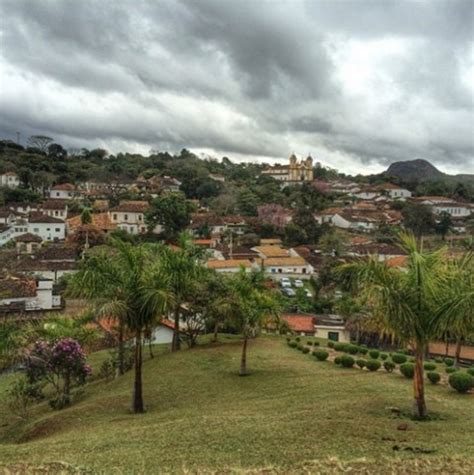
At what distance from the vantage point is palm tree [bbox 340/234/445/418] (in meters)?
9.07

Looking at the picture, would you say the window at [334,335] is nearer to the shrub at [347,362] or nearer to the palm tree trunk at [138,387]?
the shrub at [347,362]

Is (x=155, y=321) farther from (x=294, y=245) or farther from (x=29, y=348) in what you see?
(x=294, y=245)

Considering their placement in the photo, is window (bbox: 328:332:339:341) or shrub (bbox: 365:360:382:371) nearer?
shrub (bbox: 365:360:382:371)

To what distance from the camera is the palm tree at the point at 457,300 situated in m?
8.76

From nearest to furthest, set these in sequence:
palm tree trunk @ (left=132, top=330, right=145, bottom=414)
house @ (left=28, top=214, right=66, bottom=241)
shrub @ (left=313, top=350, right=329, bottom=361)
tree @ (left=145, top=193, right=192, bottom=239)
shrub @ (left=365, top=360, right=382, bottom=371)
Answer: palm tree trunk @ (left=132, top=330, right=145, bottom=414), shrub @ (left=365, top=360, right=382, bottom=371), shrub @ (left=313, top=350, right=329, bottom=361), house @ (left=28, top=214, right=66, bottom=241), tree @ (left=145, top=193, right=192, bottom=239)

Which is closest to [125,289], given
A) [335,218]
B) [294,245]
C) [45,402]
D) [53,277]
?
[45,402]

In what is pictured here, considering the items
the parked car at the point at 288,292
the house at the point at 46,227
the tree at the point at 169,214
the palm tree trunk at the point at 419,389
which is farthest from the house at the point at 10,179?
the palm tree trunk at the point at 419,389

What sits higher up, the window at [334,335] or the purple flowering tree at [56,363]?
the purple flowering tree at [56,363]

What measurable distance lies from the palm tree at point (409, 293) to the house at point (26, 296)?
23124mm

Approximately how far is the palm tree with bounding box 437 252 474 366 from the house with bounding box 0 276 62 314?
24.2 m

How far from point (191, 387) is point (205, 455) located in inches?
263

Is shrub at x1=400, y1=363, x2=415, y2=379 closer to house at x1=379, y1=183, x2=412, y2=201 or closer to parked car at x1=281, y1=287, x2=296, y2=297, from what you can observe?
parked car at x1=281, y1=287, x2=296, y2=297

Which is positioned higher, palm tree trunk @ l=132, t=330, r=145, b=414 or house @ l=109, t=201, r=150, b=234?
house @ l=109, t=201, r=150, b=234

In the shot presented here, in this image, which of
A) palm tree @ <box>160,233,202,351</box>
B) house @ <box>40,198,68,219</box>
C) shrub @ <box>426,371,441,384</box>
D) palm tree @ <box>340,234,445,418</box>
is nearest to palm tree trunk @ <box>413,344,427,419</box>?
palm tree @ <box>340,234,445,418</box>
